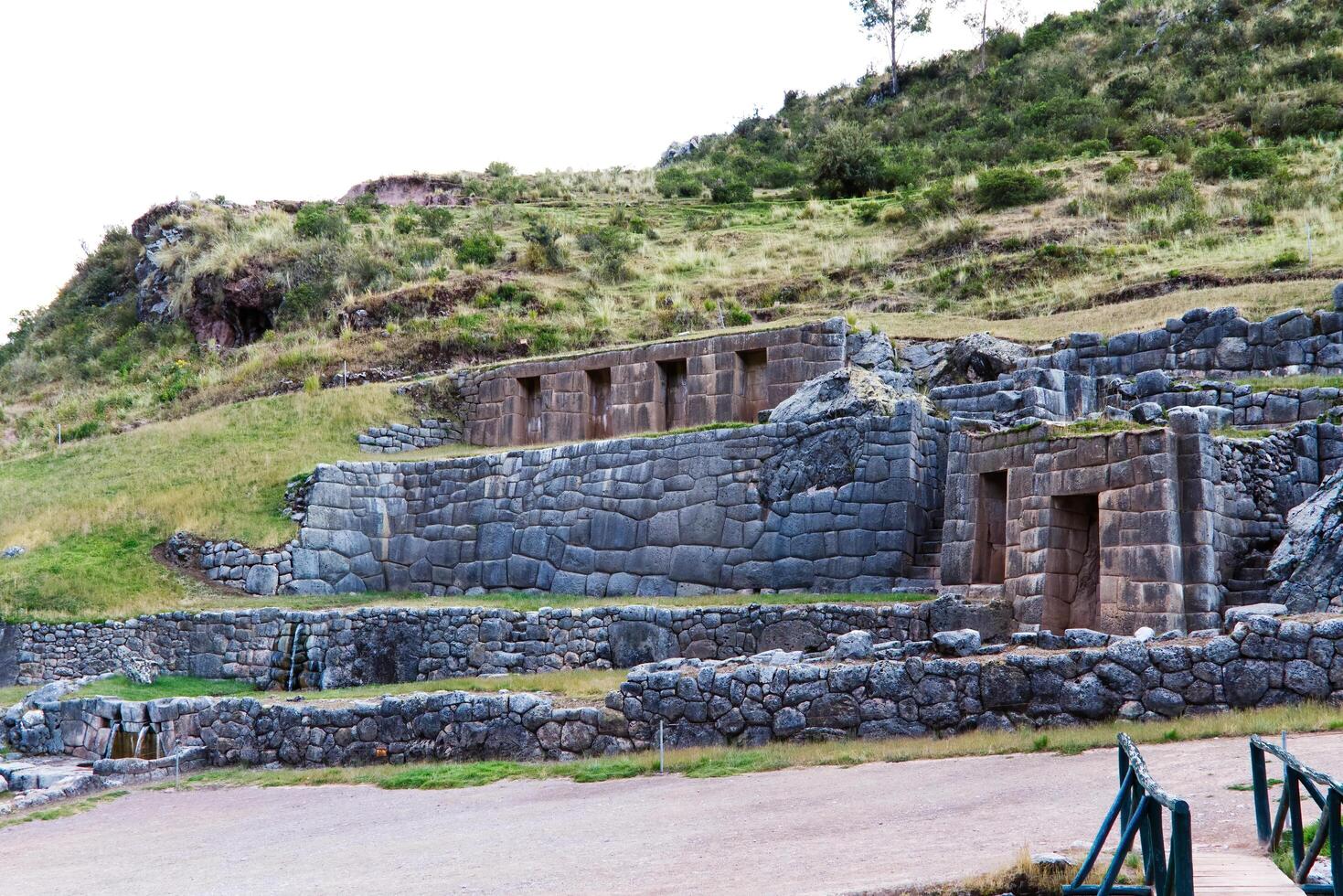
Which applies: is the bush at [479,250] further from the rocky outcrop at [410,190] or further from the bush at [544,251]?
the rocky outcrop at [410,190]

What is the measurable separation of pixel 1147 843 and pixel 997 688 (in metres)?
5.11

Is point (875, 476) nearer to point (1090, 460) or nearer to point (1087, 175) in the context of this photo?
point (1090, 460)

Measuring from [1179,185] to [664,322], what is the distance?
1331 cm

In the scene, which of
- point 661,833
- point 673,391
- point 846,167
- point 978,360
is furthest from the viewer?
point 846,167

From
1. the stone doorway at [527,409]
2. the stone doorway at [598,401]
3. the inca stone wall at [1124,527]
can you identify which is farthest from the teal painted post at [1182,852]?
the stone doorway at [527,409]

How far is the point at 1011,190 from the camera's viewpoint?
1506 inches

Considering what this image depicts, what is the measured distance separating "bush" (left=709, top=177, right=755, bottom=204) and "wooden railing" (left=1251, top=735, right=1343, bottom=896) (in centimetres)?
4546

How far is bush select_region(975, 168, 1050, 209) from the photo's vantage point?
38.2 metres

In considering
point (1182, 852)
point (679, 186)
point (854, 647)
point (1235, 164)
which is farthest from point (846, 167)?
point (1182, 852)

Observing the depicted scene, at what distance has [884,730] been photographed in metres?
11.5

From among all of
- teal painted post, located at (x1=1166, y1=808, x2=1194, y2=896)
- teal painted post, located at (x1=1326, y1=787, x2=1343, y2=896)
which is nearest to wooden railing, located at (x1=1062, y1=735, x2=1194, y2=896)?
teal painted post, located at (x1=1166, y1=808, x2=1194, y2=896)

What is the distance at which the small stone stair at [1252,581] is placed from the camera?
45.8 ft

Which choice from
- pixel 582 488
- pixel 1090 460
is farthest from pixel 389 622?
pixel 1090 460

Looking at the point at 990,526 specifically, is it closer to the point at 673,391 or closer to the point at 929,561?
the point at 929,561
